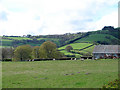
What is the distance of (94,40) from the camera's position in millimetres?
177000

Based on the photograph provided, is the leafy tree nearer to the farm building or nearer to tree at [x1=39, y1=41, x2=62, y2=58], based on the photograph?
tree at [x1=39, y1=41, x2=62, y2=58]

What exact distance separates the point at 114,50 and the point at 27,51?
4090 cm

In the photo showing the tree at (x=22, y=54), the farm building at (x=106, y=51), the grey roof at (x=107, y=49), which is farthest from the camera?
the grey roof at (x=107, y=49)

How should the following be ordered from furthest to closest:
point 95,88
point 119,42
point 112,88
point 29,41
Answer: point 29,41
point 119,42
point 95,88
point 112,88

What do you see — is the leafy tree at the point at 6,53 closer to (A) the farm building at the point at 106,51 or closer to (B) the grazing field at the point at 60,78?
(A) the farm building at the point at 106,51

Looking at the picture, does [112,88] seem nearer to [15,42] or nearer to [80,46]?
[80,46]

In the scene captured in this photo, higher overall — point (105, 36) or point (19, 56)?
point (105, 36)

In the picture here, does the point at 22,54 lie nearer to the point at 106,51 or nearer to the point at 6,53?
the point at 6,53

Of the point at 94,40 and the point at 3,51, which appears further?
the point at 94,40

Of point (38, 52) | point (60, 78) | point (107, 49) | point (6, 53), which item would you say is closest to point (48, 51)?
point (38, 52)

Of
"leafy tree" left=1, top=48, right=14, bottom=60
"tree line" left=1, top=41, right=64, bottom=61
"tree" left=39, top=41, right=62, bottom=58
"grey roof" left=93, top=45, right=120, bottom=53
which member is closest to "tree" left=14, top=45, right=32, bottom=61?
"tree line" left=1, top=41, right=64, bottom=61

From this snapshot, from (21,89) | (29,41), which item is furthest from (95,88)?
(29,41)

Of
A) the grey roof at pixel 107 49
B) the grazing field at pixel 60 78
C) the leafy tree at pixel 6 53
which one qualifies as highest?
the grey roof at pixel 107 49

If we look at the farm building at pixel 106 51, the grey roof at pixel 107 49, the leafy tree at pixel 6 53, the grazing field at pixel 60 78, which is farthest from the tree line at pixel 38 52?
the grazing field at pixel 60 78
